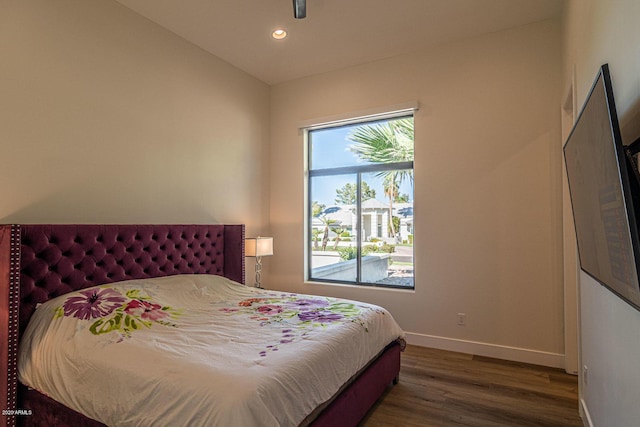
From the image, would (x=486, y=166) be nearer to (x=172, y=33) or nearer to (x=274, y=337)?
(x=274, y=337)

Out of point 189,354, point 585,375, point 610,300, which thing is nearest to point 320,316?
point 189,354

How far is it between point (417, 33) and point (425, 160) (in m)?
1.30

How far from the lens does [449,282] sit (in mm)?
3658

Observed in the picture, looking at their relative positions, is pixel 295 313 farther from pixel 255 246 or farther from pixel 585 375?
pixel 585 375

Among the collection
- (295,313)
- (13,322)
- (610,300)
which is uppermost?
(610,300)

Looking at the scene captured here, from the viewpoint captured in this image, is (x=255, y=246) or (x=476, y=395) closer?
(x=476, y=395)

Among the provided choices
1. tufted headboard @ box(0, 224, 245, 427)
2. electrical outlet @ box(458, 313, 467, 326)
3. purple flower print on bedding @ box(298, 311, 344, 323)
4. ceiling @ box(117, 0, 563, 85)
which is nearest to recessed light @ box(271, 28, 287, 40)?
ceiling @ box(117, 0, 563, 85)

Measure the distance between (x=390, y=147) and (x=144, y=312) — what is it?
3.09 metres

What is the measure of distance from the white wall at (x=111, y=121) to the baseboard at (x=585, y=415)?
358 cm

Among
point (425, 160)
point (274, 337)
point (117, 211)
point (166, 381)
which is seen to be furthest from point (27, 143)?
point (425, 160)

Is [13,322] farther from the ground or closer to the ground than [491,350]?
farther from the ground

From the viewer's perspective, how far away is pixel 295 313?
104 inches

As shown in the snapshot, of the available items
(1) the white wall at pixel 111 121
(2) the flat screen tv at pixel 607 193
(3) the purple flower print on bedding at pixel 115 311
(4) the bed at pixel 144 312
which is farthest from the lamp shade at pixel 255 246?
(2) the flat screen tv at pixel 607 193

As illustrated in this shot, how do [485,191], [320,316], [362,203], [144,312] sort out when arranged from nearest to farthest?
1. [144,312]
2. [320,316]
3. [485,191]
4. [362,203]
